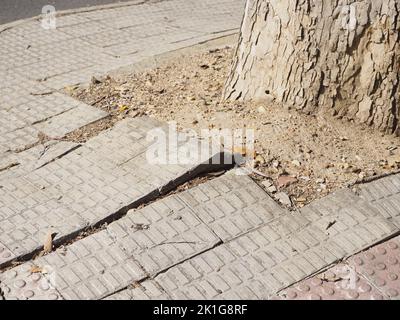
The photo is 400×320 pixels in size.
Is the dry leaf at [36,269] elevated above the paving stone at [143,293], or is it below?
above

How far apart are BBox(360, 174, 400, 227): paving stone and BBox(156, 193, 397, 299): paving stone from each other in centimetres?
8

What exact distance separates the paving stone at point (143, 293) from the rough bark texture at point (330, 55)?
6.01ft

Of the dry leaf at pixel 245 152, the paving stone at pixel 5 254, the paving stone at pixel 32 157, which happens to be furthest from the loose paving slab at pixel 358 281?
the paving stone at pixel 32 157

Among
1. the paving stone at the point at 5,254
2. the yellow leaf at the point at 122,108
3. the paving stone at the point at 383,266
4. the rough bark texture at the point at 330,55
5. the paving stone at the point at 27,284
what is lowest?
the paving stone at the point at 383,266

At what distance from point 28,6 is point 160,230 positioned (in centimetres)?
562

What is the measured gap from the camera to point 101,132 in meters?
4.57

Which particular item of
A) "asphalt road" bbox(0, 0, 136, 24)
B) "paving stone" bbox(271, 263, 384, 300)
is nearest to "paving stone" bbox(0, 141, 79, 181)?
"paving stone" bbox(271, 263, 384, 300)

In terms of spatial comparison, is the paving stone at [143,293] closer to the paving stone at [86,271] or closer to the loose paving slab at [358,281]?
the paving stone at [86,271]

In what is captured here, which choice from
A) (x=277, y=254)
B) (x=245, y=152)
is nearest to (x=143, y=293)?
(x=277, y=254)

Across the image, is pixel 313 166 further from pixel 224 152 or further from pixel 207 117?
pixel 207 117

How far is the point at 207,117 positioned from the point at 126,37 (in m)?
2.69

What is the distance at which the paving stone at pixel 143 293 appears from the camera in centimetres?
322

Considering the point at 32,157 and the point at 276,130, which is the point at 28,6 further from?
the point at 276,130

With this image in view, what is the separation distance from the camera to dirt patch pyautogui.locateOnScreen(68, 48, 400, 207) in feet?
13.2
